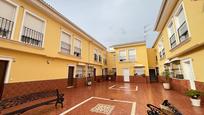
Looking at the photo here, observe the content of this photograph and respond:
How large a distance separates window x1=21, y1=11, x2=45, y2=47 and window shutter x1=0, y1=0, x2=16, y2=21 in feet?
2.26

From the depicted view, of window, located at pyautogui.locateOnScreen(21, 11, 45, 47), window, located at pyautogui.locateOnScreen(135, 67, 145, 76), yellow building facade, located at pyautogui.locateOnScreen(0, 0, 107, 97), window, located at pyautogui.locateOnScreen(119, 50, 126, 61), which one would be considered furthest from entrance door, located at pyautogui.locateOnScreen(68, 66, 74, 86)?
window, located at pyautogui.locateOnScreen(135, 67, 145, 76)

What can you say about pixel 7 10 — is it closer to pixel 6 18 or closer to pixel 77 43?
pixel 6 18

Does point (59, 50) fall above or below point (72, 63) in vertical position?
above

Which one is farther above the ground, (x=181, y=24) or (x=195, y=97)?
(x=181, y=24)

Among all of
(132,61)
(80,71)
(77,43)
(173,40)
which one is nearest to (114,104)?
(173,40)

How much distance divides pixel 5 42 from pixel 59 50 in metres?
4.05

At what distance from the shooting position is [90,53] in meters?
15.0

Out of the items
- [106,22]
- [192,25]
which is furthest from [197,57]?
[106,22]

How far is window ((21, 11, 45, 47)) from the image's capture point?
21.0ft

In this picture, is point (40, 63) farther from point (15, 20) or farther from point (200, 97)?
point (200, 97)

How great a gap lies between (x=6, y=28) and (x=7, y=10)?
3.64ft

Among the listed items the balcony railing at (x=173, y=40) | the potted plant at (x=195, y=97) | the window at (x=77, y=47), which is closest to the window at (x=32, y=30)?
the window at (x=77, y=47)

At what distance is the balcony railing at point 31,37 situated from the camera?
6.32 metres

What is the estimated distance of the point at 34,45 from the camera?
671 centimetres
